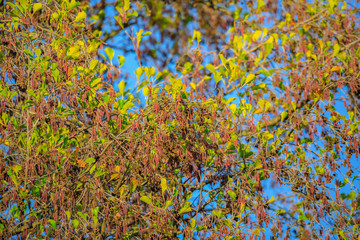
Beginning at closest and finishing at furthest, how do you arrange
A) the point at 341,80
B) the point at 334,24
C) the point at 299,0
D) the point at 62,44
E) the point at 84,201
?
1. the point at 84,201
2. the point at 62,44
3. the point at 341,80
4. the point at 334,24
5. the point at 299,0

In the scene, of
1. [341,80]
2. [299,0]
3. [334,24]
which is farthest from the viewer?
[299,0]

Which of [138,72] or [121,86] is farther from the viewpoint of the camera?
[138,72]

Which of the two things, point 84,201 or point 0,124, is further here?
point 0,124

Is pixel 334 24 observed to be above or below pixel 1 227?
above

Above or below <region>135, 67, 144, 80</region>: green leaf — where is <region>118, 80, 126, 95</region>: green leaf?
below

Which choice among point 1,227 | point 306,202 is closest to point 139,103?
point 1,227

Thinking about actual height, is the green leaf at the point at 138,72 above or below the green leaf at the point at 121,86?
above

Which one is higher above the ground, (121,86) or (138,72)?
(138,72)

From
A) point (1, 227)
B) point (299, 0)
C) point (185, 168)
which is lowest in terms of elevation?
point (1, 227)

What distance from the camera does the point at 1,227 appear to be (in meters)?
3.70

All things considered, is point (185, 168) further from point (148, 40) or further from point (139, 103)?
point (148, 40)

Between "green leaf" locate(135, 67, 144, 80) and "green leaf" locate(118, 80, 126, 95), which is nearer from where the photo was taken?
"green leaf" locate(118, 80, 126, 95)

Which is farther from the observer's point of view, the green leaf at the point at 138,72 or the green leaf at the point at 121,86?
the green leaf at the point at 138,72

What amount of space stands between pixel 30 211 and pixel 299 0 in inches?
215
